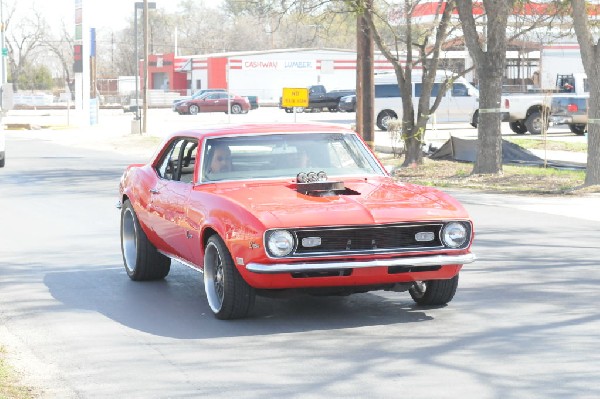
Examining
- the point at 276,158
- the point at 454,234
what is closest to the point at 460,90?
the point at 276,158

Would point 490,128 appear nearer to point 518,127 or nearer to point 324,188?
point 324,188

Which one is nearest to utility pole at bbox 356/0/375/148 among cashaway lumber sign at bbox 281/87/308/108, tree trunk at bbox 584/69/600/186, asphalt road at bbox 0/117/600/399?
cashaway lumber sign at bbox 281/87/308/108

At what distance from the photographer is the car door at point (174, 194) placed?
9516 mm

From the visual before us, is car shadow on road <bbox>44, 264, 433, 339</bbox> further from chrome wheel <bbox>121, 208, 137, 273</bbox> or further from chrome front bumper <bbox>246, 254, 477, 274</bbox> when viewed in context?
chrome front bumper <bbox>246, 254, 477, 274</bbox>

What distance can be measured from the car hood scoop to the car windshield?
454 millimetres

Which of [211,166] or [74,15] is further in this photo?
[74,15]

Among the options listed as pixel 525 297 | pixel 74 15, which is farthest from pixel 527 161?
pixel 74 15

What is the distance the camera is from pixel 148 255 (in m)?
10.6

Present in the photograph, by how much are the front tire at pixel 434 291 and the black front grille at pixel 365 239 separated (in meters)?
0.62

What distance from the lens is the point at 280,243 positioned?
320 inches

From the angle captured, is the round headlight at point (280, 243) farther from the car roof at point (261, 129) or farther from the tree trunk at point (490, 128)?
the tree trunk at point (490, 128)

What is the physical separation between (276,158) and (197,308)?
1405 millimetres

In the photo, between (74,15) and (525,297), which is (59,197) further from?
(74,15)

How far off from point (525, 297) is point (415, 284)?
1.13 meters
